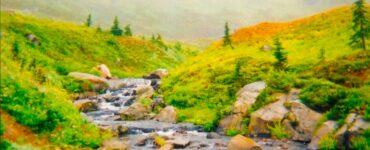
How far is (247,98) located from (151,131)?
981cm

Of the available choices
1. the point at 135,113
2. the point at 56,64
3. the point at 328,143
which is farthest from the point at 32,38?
the point at 328,143

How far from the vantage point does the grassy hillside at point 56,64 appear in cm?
2239

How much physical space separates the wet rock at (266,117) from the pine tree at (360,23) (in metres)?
16.7

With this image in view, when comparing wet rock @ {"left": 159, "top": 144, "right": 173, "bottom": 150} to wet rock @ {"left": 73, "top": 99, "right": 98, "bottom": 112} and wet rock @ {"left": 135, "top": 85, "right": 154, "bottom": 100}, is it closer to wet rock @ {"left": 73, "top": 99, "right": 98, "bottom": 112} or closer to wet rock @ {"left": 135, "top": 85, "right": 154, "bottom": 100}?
wet rock @ {"left": 73, "top": 99, "right": 98, "bottom": 112}

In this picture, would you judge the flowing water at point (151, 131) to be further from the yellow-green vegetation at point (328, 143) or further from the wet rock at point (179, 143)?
the yellow-green vegetation at point (328, 143)

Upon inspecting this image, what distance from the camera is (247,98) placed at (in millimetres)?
42031

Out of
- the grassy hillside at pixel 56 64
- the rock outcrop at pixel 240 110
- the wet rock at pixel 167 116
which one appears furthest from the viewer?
the wet rock at pixel 167 116

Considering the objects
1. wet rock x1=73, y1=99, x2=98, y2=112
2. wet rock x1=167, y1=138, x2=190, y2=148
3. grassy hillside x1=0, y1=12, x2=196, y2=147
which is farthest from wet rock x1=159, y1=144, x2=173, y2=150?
wet rock x1=73, y1=99, x2=98, y2=112

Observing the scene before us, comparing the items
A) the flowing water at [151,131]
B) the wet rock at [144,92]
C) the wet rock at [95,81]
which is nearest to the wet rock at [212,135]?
the flowing water at [151,131]

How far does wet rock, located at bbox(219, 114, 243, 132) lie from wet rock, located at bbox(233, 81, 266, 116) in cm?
65

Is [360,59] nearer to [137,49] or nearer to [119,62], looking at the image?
[119,62]

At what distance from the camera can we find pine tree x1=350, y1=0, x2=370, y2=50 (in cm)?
4734

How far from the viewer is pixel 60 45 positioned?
99938mm

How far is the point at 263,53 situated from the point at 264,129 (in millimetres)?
30886
